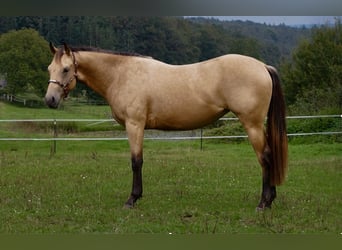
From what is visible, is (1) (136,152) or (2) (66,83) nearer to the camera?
(2) (66,83)

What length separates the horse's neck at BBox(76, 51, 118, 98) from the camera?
5430 mm

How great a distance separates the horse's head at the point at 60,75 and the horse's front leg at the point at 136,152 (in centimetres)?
83

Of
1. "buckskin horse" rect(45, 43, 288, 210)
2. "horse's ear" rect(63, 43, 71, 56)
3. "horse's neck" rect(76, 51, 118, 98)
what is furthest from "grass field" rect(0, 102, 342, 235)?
"horse's ear" rect(63, 43, 71, 56)

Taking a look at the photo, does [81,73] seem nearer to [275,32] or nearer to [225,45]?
[225,45]

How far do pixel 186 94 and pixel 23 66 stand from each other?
11.5 feet

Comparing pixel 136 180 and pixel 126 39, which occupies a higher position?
pixel 126 39

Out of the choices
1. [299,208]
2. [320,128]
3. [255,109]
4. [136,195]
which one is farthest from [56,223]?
[320,128]

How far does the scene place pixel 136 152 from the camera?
5363mm

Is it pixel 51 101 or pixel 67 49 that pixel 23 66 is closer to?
pixel 67 49

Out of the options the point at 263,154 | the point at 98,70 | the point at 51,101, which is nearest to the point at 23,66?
the point at 98,70

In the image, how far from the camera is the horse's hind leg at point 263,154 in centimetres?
496

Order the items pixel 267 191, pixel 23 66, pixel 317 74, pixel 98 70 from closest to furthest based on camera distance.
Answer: pixel 267 191 → pixel 98 70 → pixel 23 66 → pixel 317 74

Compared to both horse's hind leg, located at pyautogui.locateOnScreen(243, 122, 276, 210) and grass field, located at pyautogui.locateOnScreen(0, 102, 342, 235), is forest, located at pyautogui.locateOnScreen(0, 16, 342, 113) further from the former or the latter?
grass field, located at pyautogui.locateOnScreen(0, 102, 342, 235)

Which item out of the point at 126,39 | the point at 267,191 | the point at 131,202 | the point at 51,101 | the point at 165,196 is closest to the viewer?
the point at 51,101
